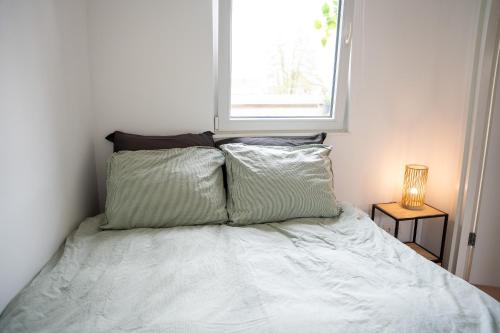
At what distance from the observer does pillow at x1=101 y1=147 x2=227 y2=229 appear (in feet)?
5.54

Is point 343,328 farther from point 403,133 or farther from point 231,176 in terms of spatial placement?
point 403,133

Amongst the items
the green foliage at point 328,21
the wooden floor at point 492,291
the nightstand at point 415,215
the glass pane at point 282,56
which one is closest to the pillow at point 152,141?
the glass pane at point 282,56

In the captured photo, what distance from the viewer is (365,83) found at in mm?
2332

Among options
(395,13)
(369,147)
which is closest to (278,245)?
(369,147)

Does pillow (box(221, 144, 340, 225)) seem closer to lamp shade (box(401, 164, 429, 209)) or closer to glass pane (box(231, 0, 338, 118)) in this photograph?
glass pane (box(231, 0, 338, 118))

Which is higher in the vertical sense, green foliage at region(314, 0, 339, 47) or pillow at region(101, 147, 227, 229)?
green foliage at region(314, 0, 339, 47)

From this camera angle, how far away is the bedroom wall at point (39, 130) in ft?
3.92

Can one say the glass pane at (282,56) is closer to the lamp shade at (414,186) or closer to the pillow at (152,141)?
the pillow at (152,141)

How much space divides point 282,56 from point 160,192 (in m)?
1.16

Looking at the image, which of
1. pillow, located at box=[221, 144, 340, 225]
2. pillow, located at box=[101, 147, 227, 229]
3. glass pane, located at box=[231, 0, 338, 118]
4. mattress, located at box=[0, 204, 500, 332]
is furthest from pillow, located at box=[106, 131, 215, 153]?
mattress, located at box=[0, 204, 500, 332]

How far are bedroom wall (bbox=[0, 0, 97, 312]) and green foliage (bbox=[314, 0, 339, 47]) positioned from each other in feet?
4.47

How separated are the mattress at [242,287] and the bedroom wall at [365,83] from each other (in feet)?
2.53

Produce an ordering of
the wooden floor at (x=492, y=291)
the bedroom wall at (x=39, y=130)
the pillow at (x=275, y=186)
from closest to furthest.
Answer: the bedroom wall at (x=39, y=130), the pillow at (x=275, y=186), the wooden floor at (x=492, y=291)

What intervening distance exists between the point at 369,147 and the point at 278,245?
3.83 ft
